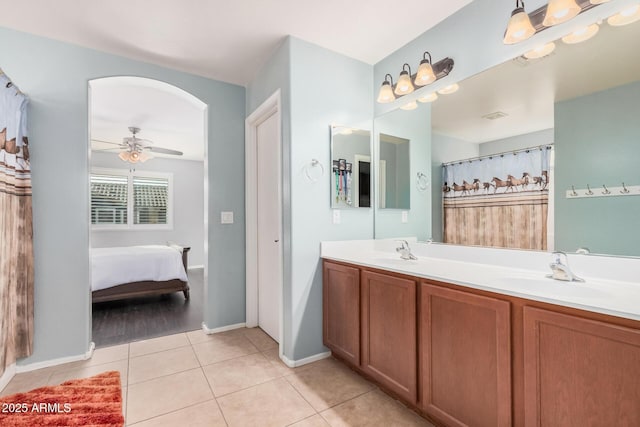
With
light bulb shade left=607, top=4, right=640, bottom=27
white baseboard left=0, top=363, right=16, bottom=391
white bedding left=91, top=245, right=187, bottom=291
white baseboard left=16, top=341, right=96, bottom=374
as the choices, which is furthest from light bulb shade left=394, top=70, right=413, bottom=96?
white bedding left=91, top=245, right=187, bottom=291

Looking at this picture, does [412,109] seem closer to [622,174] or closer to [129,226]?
[622,174]

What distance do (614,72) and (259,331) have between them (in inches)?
125

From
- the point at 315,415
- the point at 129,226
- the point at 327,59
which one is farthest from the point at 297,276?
the point at 129,226

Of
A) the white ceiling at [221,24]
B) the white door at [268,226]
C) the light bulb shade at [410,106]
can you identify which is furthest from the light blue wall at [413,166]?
the white door at [268,226]

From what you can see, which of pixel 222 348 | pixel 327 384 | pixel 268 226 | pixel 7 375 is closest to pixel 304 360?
pixel 327 384

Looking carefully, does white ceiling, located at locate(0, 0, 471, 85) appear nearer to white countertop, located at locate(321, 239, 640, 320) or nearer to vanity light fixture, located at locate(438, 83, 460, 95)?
vanity light fixture, located at locate(438, 83, 460, 95)

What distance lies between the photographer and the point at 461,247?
2.04 meters

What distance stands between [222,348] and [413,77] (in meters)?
2.76

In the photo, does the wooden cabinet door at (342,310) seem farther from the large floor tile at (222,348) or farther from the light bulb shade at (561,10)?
the light bulb shade at (561,10)

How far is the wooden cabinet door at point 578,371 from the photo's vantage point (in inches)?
36.4

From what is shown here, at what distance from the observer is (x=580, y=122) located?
59.6 inches

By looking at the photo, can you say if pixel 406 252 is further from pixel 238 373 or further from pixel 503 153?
pixel 238 373

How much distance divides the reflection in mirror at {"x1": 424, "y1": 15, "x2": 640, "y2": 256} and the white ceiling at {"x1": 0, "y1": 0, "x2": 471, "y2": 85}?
2.33 feet

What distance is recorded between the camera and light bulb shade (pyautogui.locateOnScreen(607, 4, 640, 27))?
4.39ft
